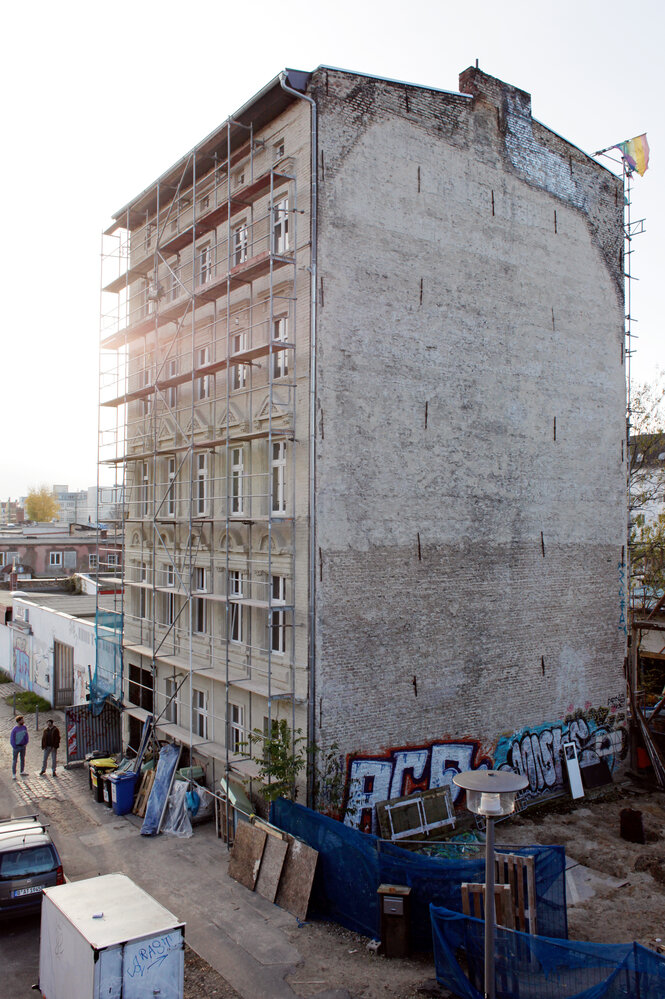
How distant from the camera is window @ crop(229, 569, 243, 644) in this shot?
17750 mm

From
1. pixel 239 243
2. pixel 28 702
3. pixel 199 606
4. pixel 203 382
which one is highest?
pixel 239 243

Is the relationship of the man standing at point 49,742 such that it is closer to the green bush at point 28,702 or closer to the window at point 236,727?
the window at point 236,727

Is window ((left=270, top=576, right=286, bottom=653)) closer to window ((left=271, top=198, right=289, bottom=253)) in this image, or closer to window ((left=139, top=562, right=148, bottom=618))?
window ((left=139, top=562, right=148, bottom=618))

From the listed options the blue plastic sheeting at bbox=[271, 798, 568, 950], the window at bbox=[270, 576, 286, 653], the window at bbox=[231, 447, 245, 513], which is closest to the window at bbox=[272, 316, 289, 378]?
the window at bbox=[231, 447, 245, 513]

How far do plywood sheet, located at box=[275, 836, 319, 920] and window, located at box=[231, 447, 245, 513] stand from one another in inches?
314

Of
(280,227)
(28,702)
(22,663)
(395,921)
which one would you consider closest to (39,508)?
(22,663)

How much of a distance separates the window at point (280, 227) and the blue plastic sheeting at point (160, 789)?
12.8 metres

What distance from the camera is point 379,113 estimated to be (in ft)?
53.6

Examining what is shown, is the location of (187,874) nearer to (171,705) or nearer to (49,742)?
(171,705)

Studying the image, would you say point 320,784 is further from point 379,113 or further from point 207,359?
point 379,113

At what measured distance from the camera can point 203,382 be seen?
19953 millimetres

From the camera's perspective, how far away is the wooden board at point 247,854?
44.9ft

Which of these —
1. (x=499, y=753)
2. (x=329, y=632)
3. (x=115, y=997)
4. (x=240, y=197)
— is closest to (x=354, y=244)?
(x=240, y=197)

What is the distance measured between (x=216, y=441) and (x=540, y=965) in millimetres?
12317
